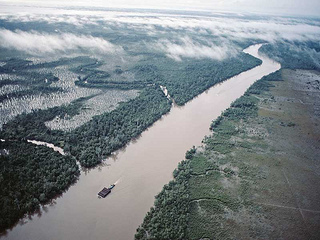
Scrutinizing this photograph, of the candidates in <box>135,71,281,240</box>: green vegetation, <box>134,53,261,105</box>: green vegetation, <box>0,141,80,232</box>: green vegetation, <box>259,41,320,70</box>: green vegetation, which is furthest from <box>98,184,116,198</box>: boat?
<box>259,41,320,70</box>: green vegetation

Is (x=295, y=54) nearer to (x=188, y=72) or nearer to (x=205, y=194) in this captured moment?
(x=188, y=72)

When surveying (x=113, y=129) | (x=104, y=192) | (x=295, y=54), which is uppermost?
(x=295, y=54)

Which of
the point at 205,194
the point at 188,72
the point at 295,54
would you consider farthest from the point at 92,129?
the point at 295,54

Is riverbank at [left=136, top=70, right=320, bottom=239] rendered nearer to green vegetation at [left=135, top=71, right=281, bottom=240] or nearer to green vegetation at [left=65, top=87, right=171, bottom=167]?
green vegetation at [left=135, top=71, right=281, bottom=240]

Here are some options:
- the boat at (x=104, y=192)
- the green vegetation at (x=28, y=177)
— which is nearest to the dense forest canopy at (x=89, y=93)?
the green vegetation at (x=28, y=177)

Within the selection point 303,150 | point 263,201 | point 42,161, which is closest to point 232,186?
point 263,201

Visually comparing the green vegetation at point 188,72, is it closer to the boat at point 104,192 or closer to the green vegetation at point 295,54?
the green vegetation at point 295,54
